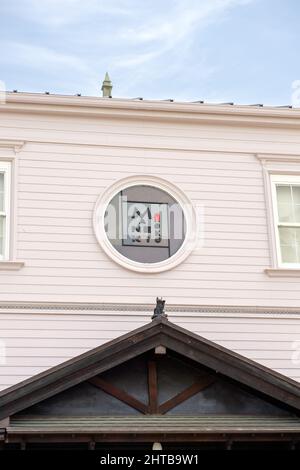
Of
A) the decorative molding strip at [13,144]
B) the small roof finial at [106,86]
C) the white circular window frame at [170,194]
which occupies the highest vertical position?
the small roof finial at [106,86]

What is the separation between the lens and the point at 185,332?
10055mm

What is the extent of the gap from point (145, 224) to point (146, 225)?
23 millimetres

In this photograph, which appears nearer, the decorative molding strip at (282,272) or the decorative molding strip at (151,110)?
the decorative molding strip at (282,272)

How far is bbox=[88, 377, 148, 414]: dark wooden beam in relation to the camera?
10.1m

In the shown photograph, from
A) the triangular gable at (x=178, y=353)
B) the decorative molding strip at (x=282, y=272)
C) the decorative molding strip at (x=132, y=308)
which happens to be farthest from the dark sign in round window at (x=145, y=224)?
the triangular gable at (x=178, y=353)

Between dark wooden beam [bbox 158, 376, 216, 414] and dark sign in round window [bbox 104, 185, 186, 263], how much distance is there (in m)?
2.56

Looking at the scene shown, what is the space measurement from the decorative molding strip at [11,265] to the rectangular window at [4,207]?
0.18m

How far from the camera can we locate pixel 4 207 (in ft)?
40.3

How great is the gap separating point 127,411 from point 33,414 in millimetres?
1254

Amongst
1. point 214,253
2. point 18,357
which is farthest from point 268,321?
point 18,357

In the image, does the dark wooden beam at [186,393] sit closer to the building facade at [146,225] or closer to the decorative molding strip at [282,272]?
the building facade at [146,225]

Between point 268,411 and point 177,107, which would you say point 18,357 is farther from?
point 177,107

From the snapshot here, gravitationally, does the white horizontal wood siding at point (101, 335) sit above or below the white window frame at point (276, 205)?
below

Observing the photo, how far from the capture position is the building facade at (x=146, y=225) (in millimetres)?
11828
